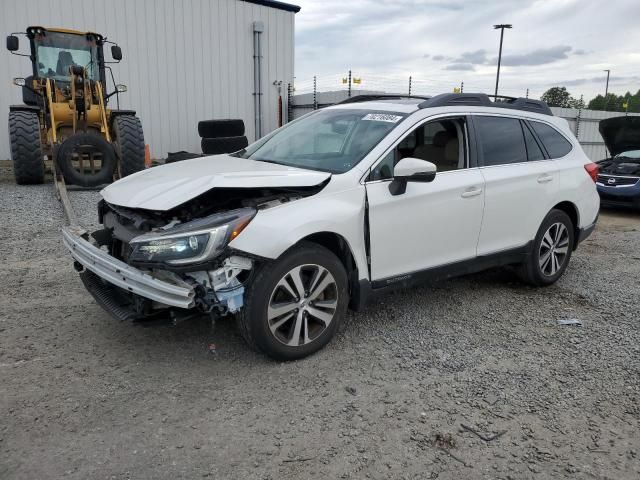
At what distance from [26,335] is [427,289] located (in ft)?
11.1

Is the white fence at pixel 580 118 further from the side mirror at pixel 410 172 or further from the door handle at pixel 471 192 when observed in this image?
the side mirror at pixel 410 172

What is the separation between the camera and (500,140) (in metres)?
4.75

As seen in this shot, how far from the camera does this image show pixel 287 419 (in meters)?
2.96

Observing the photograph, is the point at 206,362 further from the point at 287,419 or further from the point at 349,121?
the point at 349,121

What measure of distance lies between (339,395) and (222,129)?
11.7 metres

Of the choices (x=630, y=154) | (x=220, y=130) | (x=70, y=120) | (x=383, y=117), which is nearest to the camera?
(x=383, y=117)

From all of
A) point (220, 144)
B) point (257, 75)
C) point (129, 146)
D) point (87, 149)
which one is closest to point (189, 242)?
point (87, 149)

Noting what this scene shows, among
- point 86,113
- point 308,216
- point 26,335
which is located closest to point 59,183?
point 86,113

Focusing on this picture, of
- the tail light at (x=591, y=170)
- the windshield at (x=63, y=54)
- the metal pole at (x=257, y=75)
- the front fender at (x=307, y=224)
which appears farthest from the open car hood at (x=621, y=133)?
the metal pole at (x=257, y=75)

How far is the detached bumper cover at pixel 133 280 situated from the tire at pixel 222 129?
10.7 metres

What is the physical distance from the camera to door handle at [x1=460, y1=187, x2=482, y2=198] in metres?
4.30

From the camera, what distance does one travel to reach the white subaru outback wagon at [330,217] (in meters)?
3.21

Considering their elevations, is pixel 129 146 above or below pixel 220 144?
above

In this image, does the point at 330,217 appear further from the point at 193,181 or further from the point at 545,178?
the point at 545,178
